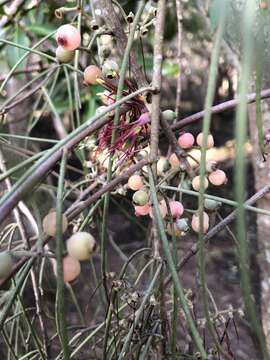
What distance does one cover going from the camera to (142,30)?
24.0 inches

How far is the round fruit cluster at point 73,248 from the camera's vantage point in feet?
1.43

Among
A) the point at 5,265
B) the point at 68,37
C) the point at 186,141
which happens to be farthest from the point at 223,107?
the point at 5,265

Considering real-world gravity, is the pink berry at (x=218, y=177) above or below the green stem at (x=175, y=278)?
above

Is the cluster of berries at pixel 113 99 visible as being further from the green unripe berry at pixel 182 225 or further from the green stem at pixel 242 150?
the green stem at pixel 242 150

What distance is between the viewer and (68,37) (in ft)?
1.83

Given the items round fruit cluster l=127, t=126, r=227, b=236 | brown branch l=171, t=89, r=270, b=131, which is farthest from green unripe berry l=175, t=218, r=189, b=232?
brown branch l=171, t=89, r=270, b=131

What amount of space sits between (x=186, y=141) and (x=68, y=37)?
7.0 inches

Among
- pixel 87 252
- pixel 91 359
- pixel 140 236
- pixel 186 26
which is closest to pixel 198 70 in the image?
pixel 186 26

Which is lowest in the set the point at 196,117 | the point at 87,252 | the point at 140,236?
the point at 140,236

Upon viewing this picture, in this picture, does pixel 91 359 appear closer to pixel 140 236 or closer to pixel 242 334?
pixel 242 334

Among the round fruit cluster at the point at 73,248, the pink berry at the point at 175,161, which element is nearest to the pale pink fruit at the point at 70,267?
the round fruit cluster at the point at 73,248

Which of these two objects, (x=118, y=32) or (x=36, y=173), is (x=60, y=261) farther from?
(x=118, y=32)

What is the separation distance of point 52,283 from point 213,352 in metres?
0.76

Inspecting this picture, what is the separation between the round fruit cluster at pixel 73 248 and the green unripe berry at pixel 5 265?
0.04 meters
